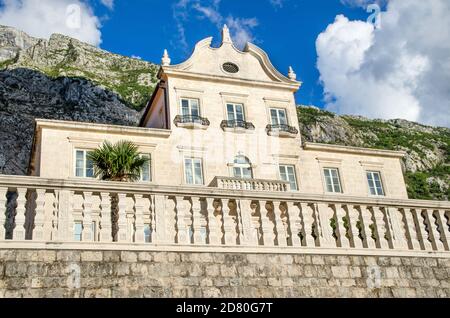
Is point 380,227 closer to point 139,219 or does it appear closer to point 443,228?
point 443,228

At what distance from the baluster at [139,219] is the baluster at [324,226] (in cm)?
276

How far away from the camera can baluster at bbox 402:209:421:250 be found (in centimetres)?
802

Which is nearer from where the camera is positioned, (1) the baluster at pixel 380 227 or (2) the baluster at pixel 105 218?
(2) the baluster at pixel 105 218

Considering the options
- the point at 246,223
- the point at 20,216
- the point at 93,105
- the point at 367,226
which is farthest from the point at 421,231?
the point at 93,105

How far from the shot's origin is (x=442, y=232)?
8.38 metres

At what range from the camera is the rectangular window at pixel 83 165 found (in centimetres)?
2430

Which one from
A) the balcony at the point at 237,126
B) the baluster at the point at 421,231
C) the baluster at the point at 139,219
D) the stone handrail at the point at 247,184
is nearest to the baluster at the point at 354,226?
the baluster at the point at 421,231

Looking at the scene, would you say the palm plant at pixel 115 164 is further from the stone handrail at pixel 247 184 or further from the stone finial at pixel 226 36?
the stone finial at pixel 226 36

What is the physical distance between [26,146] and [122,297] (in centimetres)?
5993

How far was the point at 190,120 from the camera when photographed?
28.2 m

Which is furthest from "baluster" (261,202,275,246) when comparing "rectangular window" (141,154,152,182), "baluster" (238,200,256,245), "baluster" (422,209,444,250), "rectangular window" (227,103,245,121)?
"rectangular window" (227,103,245,121)

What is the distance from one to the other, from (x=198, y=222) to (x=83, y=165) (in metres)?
19.0

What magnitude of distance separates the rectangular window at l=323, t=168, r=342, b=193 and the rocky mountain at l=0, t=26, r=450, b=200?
114ft

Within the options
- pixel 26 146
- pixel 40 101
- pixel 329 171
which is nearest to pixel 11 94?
pixel 40 101
